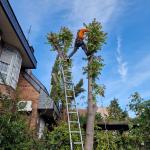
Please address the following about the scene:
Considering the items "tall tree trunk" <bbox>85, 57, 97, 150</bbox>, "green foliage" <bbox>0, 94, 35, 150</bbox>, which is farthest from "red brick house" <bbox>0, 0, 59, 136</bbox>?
"tall tree trunk" <bbox>85, 57, 97, 150</bbox>

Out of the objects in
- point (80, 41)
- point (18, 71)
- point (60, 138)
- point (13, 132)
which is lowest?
point (13, 132)

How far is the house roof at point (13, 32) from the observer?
12.4 metres

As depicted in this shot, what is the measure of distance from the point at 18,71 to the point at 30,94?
1416 mm

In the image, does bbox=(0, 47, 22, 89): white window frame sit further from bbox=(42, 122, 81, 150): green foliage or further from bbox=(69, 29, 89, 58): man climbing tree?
bbox=(69, 29, 89, 58): man climbing tree

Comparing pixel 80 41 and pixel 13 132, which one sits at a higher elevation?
pixel 80 41

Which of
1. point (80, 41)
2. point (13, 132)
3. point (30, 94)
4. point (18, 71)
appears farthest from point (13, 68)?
point (13, 132)

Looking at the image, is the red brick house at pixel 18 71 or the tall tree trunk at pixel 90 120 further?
the red brick house at pixel 18 71

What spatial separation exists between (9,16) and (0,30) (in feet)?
3.94

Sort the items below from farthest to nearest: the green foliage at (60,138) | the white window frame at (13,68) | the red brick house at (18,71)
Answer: the white window frame at (13,68) → the red brick house at (18,71) → the green foliage at (60,138)

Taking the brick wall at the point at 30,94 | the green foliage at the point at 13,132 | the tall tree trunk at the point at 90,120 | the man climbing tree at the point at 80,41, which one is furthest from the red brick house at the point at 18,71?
the tall tree trunk at the point at 90,120

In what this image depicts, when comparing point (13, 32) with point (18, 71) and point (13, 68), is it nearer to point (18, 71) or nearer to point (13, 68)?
point (13, 68)

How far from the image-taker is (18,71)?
1570 cm

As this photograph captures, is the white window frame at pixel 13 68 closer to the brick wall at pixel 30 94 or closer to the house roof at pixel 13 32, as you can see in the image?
the house roof at pixel 13 32

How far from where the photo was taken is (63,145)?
44.6 ft
